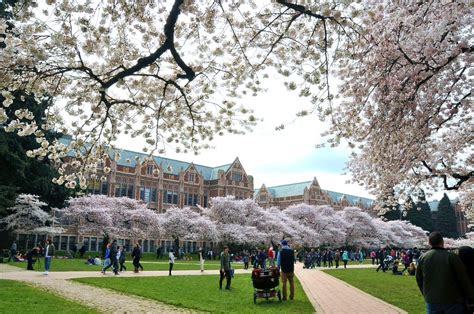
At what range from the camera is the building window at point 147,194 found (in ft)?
208

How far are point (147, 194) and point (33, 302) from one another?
54391 millimetres

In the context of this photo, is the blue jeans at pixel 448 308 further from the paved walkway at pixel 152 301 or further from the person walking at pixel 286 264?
the person walking at pixel 286 264

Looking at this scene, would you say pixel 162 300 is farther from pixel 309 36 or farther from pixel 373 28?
pixel 373 28

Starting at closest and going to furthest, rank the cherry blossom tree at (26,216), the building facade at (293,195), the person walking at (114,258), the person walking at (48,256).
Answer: the person walking at (48,256) → the person walking at (114,258) → the cherry blossom tree at (26,216) → the building facade at (293,195)

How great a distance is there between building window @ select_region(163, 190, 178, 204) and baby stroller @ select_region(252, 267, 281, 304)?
183ft

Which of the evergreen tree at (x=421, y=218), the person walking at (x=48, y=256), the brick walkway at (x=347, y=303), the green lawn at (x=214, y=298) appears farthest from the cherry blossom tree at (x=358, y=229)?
the green lawn at (x=214, y=298)

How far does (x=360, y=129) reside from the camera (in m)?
11.9

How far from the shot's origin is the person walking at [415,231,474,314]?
210 inches

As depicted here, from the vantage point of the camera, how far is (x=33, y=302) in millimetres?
10469

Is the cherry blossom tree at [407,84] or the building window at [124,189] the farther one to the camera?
the building window at [124,189]

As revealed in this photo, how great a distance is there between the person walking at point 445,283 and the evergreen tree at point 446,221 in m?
95.0

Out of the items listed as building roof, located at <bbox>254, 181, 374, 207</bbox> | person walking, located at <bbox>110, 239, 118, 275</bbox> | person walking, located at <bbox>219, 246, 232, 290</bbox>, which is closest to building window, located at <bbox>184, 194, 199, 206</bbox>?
building roof, located at <bbox>254, 181, 374, 207</bbox>

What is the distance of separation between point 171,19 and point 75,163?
15.2 ft

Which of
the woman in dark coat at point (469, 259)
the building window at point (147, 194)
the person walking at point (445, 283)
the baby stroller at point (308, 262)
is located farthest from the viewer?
the building window at point (147, 194)
